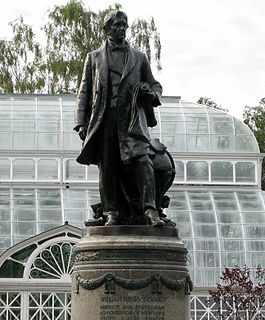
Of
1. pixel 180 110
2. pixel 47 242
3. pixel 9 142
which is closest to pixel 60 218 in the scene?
pixel 47 242

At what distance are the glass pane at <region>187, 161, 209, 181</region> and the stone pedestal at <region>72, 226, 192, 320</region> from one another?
937 inches

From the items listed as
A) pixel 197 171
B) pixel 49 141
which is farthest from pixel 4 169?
pixel 197 171

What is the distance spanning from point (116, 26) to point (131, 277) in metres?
2.68

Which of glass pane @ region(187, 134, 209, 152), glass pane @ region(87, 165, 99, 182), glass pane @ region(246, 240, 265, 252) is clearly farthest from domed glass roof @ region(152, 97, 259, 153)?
glass pane @ region(246, 240, 265, 252)

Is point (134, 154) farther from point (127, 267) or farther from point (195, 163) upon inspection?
point (195, 163)

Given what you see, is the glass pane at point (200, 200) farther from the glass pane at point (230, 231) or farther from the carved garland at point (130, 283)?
the carved garland at point (130, 283)

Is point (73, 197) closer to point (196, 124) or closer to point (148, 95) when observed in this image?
point (196, 124)

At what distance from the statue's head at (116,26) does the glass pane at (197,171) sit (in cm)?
2341

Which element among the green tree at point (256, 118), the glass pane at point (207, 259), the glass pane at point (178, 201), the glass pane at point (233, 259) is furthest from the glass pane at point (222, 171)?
the green tree at point (256, 118)

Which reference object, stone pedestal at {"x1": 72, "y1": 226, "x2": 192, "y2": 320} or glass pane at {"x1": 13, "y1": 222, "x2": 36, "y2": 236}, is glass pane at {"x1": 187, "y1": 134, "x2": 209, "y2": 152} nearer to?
glass pane at {"x1": 13, "y1": 222, "x2": 36, "y2": 236}

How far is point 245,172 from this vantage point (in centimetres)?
3547

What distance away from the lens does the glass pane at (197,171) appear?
35156 mm

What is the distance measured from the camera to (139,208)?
11.6 m

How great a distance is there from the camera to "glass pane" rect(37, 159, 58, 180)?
34.5 metres
